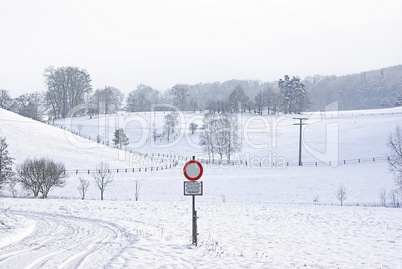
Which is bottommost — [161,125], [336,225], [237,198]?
[237,198]

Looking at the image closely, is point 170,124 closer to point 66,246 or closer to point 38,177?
point 38,177

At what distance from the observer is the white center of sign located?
36.4 feet

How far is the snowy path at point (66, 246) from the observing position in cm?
899

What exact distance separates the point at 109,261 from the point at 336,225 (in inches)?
449

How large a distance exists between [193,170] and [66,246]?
4379 mm

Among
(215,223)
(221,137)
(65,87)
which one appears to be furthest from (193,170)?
(65,87)

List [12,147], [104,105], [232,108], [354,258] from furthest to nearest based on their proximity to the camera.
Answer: [104,105] → [232,108] → [12,147] → [354,258]

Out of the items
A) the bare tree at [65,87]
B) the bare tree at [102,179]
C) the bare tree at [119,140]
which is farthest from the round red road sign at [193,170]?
the bare tree at [65,87]

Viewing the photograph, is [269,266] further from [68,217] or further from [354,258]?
[68,217]

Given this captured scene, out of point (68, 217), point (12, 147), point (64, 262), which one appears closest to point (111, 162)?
point (12, 147)

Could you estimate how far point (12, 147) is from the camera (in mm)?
55406

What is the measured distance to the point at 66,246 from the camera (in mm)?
11070

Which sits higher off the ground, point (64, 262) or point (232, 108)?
point (232, 108)

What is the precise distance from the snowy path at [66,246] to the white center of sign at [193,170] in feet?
9.37
